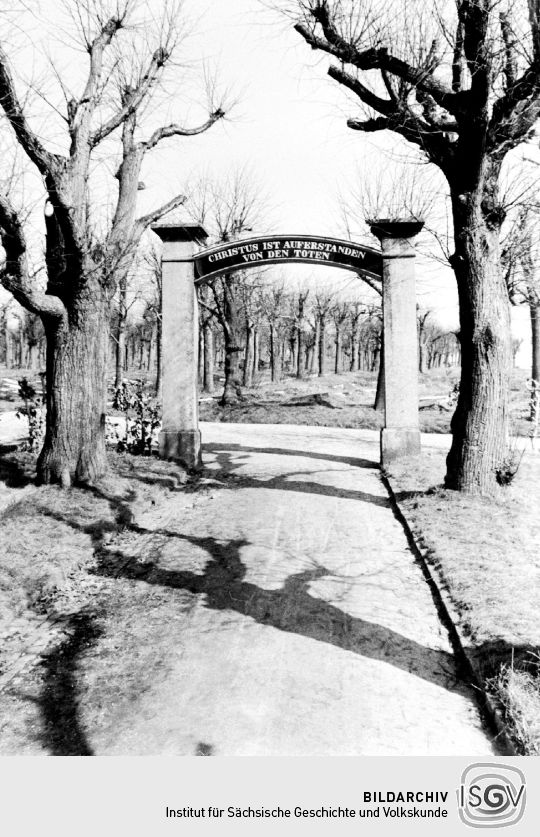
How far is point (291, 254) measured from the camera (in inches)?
476

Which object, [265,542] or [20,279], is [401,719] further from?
[20,279]

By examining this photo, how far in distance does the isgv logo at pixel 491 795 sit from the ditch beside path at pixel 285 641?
24.4 inches

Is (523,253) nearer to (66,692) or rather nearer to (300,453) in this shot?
(300,453)

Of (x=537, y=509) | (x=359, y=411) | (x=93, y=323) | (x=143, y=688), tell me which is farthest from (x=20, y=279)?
(x=359, y=411)

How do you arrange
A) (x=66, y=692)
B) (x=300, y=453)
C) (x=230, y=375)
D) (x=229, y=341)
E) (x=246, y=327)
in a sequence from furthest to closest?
(x=246, y=327) → (x=229, y=341) → (x=230, y=375) → (x=300, y=453) → (x=66, y=692)

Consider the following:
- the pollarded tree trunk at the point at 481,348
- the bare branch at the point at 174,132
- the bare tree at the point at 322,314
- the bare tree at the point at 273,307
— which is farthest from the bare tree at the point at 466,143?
the bare tree at the point at 322,314

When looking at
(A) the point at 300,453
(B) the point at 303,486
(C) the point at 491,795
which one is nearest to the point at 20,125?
(B) the point at 303,486

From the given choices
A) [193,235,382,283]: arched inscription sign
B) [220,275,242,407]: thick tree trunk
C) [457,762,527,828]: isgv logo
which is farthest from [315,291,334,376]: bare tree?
[457,762,527,828]: isgv logo

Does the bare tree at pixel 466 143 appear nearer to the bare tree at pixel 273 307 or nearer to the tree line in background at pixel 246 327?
the tree line in background at pixel 246 327

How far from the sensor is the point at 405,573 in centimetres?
658

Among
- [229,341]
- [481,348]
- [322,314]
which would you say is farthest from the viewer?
[322,314]

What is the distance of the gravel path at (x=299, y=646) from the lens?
3668 millimetres

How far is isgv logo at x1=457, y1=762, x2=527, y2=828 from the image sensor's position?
2840 mm

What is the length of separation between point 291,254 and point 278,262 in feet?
0.92
